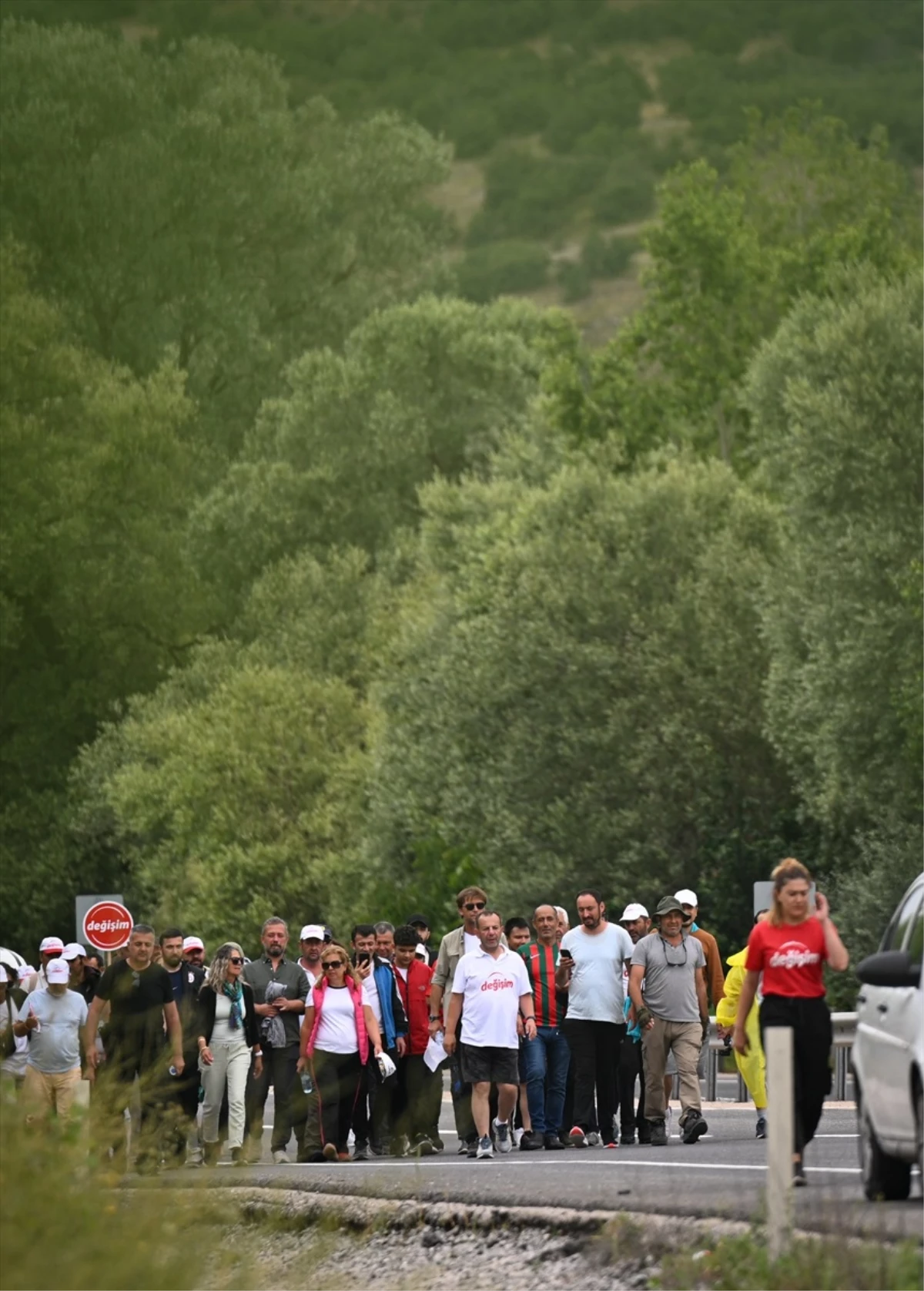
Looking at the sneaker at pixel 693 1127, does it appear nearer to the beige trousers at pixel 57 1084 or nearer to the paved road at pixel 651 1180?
the paved road at pixel 651 1180

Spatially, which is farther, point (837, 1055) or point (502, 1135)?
point (837, 1055)

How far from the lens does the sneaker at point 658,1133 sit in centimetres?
2147

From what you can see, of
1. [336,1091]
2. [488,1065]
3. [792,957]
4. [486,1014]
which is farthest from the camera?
[336,1091]

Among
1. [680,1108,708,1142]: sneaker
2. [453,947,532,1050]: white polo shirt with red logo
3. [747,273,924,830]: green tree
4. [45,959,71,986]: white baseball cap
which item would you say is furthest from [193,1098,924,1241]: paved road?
[747,273,924,830]: green tree

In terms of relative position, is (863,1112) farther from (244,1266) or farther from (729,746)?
(729,746)

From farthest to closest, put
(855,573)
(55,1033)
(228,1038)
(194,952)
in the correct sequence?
(855,573) < (194,952) < (228,1038) < (55,1033)

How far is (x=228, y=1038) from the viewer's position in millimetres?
22938

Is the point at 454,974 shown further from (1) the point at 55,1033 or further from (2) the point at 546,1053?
(1) the point at 55,1033

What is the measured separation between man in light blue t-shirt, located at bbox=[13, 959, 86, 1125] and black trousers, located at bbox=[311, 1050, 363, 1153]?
6.04ft

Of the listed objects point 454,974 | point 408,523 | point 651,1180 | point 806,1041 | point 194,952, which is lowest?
point 651,1180

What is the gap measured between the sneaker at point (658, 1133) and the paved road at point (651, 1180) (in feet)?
0.36

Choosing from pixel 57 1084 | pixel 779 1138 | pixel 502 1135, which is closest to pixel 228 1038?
pixel 57 1084

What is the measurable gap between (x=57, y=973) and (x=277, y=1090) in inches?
120

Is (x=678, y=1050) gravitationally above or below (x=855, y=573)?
below
